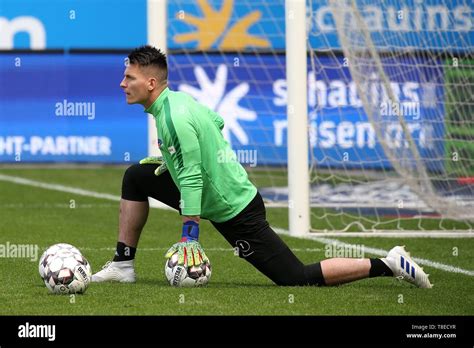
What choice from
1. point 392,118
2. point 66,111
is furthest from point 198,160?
point 66,111

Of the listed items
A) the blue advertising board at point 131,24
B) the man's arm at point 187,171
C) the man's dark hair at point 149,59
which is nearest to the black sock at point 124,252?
the man's arm at point 187,171

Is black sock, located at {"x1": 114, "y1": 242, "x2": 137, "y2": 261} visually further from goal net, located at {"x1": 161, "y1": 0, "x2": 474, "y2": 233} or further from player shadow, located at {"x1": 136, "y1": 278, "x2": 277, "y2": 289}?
goal net, located at {"x1": 161, "y1": 0, "x2": 474, "y2": 233}

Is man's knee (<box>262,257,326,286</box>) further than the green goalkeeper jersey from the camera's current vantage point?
Yes

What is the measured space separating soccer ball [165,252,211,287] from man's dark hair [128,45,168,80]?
123 centimetres

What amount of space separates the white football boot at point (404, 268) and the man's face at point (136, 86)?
1924 mm

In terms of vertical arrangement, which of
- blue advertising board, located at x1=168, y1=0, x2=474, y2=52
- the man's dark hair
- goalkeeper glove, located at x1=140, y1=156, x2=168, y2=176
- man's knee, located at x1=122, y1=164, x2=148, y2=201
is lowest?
man's knee, located at x1=122, y1=164, x2=148, y2=201

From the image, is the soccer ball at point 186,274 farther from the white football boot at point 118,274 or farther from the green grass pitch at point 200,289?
the white football boot at point 118,274

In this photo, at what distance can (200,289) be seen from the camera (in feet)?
26.0

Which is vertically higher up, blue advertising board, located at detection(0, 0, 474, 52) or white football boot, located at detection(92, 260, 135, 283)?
blue advertising board, located at detection(0, 0, 474, 52)

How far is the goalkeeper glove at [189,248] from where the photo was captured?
302 inches

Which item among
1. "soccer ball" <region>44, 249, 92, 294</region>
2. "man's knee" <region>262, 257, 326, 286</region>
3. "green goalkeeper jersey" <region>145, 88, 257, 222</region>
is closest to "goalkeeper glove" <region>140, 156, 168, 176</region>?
"green goalkeeper jersey" <region>145, 88, 257, 222</region>

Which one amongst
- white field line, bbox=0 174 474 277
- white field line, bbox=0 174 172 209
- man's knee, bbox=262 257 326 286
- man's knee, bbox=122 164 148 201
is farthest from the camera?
white field line, bbox=0 174 172 209

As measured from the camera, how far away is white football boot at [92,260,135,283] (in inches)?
328
